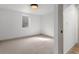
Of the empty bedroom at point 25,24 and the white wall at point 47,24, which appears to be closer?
the empty bedroom at point 25,24

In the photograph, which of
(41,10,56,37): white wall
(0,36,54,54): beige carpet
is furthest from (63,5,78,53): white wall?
(41,10,56,37): white wall

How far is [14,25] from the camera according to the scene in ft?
16.0

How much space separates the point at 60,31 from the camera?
223 centimetres

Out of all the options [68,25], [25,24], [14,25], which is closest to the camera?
[68,25]

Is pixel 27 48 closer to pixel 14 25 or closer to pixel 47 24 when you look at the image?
pixel 14 25

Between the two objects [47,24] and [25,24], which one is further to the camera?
[25,24]

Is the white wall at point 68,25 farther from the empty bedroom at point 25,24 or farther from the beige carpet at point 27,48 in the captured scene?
the empty bedroom at point 25,24

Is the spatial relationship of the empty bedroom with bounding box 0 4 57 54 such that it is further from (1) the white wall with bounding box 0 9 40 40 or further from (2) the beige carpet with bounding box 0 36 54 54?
(2) the beige carpet with bounding box 0 36 54 54

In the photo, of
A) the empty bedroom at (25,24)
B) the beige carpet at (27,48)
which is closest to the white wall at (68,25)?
the beige carpet at (27,48)

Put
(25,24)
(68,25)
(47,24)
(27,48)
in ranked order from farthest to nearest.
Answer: (25,24), (47,24), (27,48), (68,25)

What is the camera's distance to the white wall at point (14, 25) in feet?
14.6

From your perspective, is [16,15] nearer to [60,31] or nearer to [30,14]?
[30,14]

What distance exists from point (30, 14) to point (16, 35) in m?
1.41

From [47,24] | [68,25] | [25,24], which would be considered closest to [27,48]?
[68,25]
